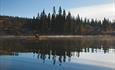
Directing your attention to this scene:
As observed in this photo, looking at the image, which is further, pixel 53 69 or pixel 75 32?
pixel 75 32

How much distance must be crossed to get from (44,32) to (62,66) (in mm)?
102085

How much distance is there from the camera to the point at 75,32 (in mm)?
129250

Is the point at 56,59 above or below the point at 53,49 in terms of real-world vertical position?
above

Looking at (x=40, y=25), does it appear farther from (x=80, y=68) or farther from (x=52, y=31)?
(x=80, y=68)

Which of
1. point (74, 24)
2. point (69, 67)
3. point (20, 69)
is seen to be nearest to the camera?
point (20, 69)

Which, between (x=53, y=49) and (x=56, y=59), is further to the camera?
(x=53, y=49)

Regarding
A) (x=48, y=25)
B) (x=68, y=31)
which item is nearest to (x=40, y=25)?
(x=48, y=25)

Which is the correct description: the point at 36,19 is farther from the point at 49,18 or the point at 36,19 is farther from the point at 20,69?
the point at 20,69

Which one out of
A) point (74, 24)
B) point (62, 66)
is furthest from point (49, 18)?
point (62, 66)

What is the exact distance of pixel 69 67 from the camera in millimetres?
21469

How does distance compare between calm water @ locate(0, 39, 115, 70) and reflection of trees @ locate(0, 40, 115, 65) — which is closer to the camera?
calm water @ locate(0, 39, 115, 70)

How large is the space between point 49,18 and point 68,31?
10889 mm

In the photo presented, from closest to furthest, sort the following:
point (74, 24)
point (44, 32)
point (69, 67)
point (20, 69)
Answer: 1. point (20, 69)
2. point (69, 67)
3. point (44, 32)
4. point (74, 24)

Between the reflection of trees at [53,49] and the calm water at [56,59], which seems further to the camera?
the reflection of trees at [53,49]
